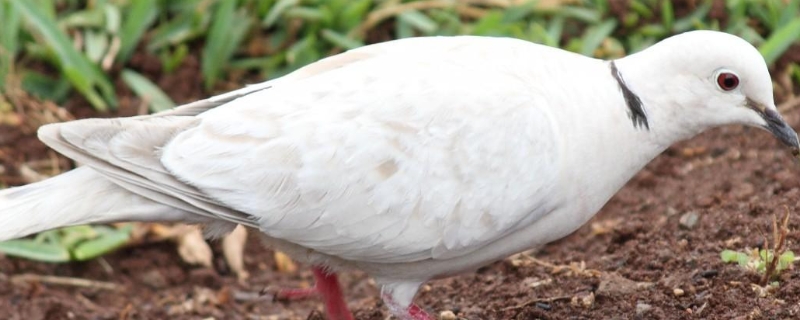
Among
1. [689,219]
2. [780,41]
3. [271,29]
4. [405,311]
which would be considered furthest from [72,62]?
[780,41]

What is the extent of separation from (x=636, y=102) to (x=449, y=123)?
683 millimetres

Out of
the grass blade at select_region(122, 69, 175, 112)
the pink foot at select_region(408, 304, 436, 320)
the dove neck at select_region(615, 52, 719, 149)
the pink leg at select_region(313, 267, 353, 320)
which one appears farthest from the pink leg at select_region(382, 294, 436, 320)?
the grass blade at select_region(122, 69, 175, 112)

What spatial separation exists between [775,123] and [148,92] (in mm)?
3678

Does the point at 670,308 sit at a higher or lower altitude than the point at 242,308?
lower

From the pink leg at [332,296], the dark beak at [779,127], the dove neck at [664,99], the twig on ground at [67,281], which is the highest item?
the twig on ground at [67,281]

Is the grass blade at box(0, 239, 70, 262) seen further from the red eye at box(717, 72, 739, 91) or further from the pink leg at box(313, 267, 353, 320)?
the red eye at box(717, 72, 739, 91)

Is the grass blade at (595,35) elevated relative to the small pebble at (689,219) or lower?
elevated

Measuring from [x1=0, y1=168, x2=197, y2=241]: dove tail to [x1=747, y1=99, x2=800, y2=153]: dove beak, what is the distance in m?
2.01

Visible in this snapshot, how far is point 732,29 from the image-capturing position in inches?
288

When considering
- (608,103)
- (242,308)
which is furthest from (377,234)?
(242,308)

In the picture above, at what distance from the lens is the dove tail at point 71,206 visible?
172 inches

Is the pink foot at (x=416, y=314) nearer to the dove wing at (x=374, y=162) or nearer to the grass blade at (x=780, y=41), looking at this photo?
the dove wing at (x=374, y=162)

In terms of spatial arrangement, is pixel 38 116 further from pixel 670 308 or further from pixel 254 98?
pixel 670 308

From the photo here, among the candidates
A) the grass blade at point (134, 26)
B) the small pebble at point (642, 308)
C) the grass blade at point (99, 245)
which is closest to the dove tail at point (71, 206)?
the grass blade at point (99, 245)
